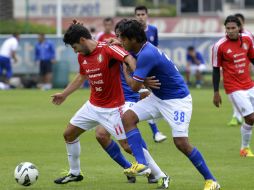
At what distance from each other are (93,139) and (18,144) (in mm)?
1565

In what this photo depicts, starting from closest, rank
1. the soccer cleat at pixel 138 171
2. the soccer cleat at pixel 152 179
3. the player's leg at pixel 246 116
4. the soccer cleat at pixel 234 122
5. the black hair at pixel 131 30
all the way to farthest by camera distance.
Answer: the soccer cleat at pixel 138 171, the black hair at pixel 131 30, the soccer cleat at pixel 152 179, the player's leg at pixel 246 116, the soccer cleat at pixel 234 122

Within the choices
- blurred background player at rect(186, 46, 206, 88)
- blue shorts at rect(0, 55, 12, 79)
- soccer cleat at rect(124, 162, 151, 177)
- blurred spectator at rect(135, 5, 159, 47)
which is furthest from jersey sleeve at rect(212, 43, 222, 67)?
blue shorts at rect(0, 55, 12, 79)

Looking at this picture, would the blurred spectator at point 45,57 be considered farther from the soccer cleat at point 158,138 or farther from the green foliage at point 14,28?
the soccer cleat at point 158,138

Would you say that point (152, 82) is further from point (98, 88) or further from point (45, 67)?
point (45, 67)

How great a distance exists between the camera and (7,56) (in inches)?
1278

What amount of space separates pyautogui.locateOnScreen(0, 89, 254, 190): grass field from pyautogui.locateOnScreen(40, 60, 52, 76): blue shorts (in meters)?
8.74

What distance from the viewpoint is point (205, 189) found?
32.0 ft

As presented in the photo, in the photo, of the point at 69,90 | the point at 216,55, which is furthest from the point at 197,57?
the point at 69,90

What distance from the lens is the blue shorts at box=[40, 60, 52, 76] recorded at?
32.6m

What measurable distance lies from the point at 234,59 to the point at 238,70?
193mm

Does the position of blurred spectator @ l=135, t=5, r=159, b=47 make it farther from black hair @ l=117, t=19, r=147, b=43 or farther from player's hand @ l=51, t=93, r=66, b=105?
black hair @ l=117, t=19, r=147, b=43

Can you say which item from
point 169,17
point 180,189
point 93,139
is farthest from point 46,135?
point 169,17

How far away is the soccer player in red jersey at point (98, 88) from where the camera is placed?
1026 cm

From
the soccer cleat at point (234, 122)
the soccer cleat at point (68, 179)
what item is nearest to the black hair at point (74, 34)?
the soccer cleat at point (68, 179)
